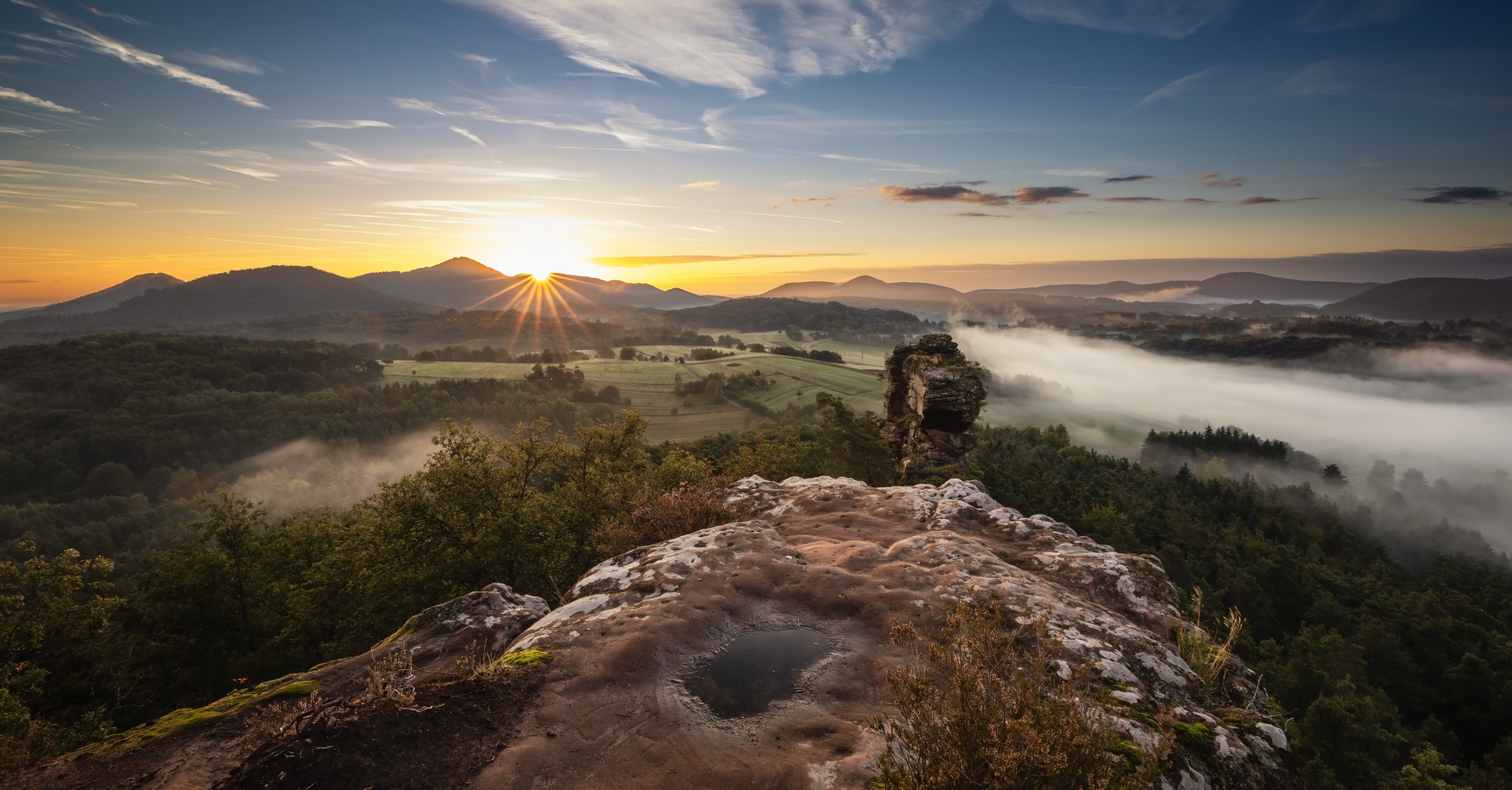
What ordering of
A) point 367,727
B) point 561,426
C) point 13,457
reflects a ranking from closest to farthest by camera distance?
point 367,727 < point 13,457 < point 561,426

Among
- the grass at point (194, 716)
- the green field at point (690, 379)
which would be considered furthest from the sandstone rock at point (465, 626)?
the green field at point (690, 379)

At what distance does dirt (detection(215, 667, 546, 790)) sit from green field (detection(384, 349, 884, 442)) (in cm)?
9585

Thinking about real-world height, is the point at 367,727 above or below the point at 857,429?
above

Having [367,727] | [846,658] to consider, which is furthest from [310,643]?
[846,658]

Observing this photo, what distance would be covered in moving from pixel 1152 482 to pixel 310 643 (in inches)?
4677

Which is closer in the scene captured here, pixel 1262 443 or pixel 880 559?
pixel 880 559

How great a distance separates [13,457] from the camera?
8612 cm

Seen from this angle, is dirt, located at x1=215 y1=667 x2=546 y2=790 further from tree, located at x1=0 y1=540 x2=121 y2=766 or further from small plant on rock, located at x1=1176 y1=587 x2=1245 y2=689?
tree, located at x1=0 y1=540 x2=121 y2=766

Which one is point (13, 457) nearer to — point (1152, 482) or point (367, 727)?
point (367, 727)

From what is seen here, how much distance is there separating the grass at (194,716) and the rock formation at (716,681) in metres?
0.17

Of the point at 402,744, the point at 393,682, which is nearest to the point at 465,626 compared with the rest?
the point at 393,682

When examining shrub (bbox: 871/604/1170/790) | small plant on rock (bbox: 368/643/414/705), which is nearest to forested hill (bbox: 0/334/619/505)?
small plant on rock (bbox: 368/643/414/705)

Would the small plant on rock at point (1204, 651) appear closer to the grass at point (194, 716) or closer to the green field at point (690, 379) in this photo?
the grass at point (194, 716)

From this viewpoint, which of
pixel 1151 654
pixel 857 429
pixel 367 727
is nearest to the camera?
pixel 367 727
